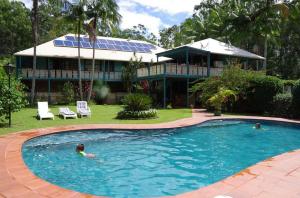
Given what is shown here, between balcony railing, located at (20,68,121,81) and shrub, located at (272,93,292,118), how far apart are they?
17.0 meters

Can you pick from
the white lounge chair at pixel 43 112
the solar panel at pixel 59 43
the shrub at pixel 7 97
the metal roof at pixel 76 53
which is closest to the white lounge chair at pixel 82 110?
the white lounge chair at pixel 43 112

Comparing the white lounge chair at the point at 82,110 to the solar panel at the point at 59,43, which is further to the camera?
the solar panel at the point at 59,43

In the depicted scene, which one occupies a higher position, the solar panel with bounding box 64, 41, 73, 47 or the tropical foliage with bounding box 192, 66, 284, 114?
the solar panel with bounding box 64, 41, 73, 47

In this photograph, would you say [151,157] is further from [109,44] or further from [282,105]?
[109,44]

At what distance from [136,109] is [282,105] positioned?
980 centimetres

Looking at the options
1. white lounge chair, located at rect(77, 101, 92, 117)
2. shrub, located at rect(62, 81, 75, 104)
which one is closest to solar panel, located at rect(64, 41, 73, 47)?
shrub, located at rect(62, 81, 75, 104)

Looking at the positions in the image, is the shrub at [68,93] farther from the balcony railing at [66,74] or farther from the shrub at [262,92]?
the shrub at [262,92]

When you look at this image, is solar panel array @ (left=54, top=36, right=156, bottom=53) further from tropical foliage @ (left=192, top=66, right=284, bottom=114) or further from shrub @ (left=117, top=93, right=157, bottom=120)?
shrub @ (left=117, top=93, right=157, bottom=120)

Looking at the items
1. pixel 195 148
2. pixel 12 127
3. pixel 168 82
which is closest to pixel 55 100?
pixel 168 82

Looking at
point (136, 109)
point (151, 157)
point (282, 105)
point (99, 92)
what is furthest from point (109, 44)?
point (151, 157)

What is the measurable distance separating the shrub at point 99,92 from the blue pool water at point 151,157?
56.5ft

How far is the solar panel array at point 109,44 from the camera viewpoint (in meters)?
32.4

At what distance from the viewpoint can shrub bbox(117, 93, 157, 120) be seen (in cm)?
1786

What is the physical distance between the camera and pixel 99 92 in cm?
3130
